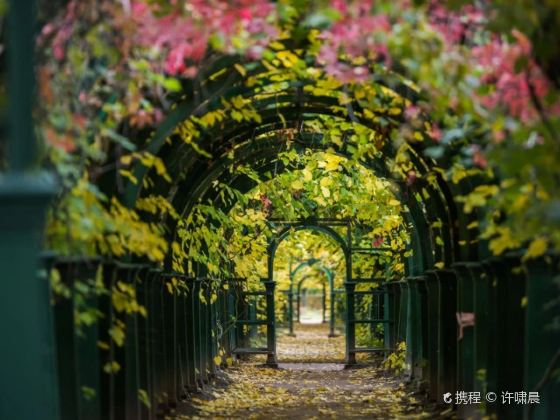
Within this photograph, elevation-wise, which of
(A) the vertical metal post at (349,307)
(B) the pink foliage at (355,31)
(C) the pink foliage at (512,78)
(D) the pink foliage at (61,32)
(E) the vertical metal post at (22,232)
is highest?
(B) the pink foliage at (355,31)

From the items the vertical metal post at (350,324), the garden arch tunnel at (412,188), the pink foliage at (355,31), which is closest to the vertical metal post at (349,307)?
the vertical metal post at (350,324)

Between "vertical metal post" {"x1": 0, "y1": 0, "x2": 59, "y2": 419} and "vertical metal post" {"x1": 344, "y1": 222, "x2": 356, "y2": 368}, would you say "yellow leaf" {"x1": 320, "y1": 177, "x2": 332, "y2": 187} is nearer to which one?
"vertical metal post" {"x1": 344, "y1": 222, "x2": 356, "y2": 368}

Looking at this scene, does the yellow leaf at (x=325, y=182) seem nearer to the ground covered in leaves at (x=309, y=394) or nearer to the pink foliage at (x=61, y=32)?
the ground covered in leaves at (x=309, y=394)

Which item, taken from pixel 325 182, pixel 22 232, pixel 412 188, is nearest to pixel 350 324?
pixel 325 182

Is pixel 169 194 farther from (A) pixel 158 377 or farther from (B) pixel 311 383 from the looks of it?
(B) pixel 311 383

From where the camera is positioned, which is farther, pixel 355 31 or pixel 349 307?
pixel 349 307

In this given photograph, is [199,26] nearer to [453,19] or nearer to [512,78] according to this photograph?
[453,19]

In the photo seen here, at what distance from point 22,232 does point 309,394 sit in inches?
454

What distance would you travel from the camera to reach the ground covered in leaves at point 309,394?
1299 cm

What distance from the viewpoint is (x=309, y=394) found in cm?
1577

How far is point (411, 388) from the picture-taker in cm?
1523

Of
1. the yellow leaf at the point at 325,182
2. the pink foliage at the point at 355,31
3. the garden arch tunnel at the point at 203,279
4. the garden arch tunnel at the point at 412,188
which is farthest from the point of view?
the yellow leaf at the point at 325,182

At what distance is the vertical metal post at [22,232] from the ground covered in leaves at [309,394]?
7075 millimetres

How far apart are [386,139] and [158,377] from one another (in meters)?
3.62
